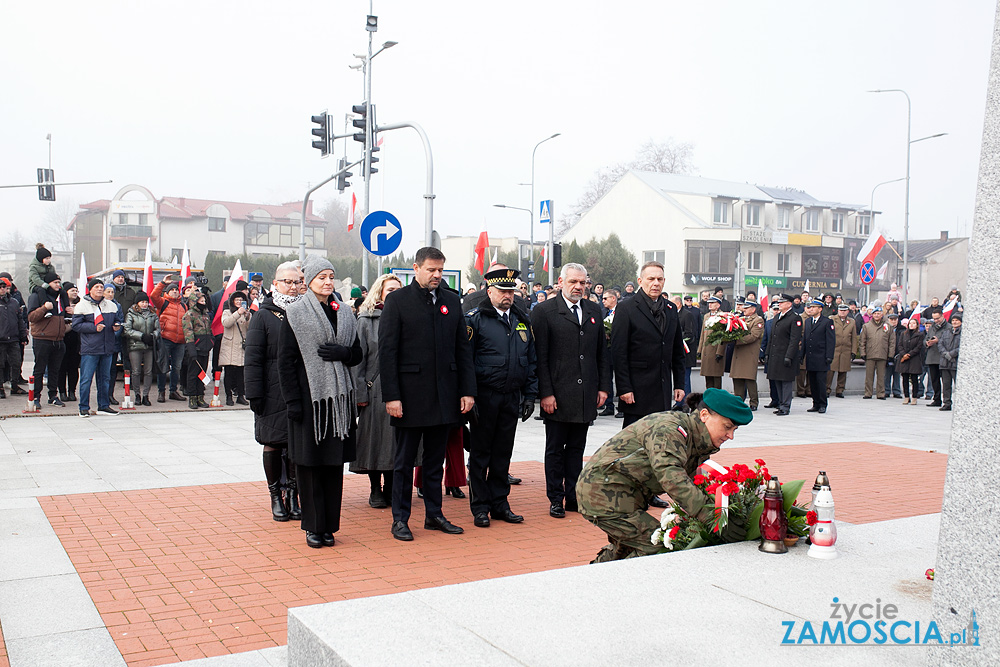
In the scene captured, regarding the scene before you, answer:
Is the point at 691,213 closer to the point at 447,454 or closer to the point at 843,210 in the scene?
the point at 843,210

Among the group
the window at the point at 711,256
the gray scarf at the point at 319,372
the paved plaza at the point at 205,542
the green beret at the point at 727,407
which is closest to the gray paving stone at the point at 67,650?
the paved plaza at the point at 205,542

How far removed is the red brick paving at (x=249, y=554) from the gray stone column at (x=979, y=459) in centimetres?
308

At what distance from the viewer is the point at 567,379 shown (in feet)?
25.6

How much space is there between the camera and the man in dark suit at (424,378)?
6.71 m

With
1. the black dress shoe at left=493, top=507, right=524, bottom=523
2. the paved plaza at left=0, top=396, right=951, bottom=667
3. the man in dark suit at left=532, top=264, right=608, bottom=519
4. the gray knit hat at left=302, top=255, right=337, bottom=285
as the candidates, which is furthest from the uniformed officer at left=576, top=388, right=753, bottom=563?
the gray knit hat at left=302, top=255, right=337, bottom=285

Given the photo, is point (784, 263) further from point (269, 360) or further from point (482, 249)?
point (269, 360)

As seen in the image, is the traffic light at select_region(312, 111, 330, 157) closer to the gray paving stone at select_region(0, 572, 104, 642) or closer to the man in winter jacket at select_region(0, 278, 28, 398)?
the man in winter jacket at select_region(0, 278, 28, 398)

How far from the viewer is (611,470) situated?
5.16 meters

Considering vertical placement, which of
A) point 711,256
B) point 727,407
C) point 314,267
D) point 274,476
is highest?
point 711,256

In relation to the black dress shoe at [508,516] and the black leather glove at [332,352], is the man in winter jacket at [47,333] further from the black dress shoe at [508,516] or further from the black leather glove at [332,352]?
the black dress shoe at [508,516]

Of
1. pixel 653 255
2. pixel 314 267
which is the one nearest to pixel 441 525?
pixel 314 267

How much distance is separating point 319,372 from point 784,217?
221ft

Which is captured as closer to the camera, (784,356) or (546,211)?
(784,356)

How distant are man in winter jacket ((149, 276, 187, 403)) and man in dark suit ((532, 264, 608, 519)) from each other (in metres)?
9.18
